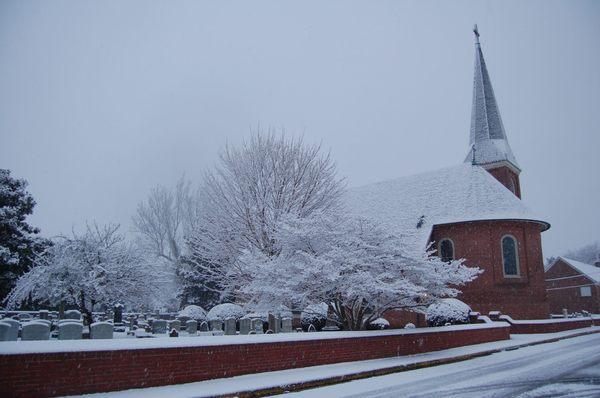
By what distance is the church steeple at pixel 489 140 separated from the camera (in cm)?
3897

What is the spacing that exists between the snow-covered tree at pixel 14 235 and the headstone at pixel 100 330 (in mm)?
21217

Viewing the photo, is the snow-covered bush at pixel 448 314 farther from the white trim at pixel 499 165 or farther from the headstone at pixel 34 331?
the headstone at pixel 34 331

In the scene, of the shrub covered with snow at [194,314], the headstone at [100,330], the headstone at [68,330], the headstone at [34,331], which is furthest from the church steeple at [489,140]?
the headstone at [34,331]

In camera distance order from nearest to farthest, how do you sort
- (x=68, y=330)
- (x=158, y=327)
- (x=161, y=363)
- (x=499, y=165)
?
1. (x=161, y=363)
2. (x=68, y=330)
3. (x=158, y=327)
4. (x=499, y=165)

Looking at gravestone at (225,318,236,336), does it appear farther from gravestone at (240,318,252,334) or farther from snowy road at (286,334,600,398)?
snowy road at (286,334,600,398)

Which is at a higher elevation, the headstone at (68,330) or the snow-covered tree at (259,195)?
the snow-covered tree at (259,195)

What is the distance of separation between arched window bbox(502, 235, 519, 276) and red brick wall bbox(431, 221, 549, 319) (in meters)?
0.29

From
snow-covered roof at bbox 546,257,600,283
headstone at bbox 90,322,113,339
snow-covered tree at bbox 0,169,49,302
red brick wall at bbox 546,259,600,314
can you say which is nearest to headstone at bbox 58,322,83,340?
headstone at bbox 90,322,113,339

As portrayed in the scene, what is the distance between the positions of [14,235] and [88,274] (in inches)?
455

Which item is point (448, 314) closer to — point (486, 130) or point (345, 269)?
point (345, 269)

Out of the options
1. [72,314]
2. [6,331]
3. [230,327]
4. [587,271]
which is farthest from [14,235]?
[587,271]

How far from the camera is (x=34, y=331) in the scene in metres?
10.9

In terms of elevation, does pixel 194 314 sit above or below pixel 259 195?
below

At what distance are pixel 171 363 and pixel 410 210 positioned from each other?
27.5 m
